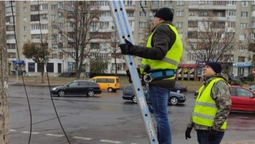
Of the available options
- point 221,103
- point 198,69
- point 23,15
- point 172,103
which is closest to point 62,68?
point 23,15

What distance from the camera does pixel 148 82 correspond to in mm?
3207

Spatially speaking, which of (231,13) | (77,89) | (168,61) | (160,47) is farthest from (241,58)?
(160,47)

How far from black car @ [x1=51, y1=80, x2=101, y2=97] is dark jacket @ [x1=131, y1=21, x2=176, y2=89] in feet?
72.0

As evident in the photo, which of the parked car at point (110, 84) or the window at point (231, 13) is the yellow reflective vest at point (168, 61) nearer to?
the parked car at point (110, 84)

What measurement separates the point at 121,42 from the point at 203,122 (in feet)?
5.58

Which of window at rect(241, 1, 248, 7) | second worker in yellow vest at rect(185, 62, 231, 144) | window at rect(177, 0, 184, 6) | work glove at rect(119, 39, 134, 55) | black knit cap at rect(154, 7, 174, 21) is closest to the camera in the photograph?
work glove at rect(119, 39, 134, 55)

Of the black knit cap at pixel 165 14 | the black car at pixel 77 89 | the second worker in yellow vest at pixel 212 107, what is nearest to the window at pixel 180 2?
the black car at pixel 77 89

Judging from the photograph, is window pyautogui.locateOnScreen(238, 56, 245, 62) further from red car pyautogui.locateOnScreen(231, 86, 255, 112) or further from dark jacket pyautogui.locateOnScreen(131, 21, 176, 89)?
dark jacket pyautogui.locateOnScreen(131, 21, 176, 89)

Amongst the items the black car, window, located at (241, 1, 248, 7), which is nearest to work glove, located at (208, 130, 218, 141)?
the black car

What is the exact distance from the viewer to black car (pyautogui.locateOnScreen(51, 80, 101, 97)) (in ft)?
79.9

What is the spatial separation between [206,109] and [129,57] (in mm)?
1490

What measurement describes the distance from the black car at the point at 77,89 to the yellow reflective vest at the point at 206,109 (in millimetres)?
21454

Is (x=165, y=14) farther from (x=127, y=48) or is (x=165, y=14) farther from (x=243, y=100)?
(x=243, y=100)

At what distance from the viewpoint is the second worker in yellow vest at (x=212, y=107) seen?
3.62 meters
